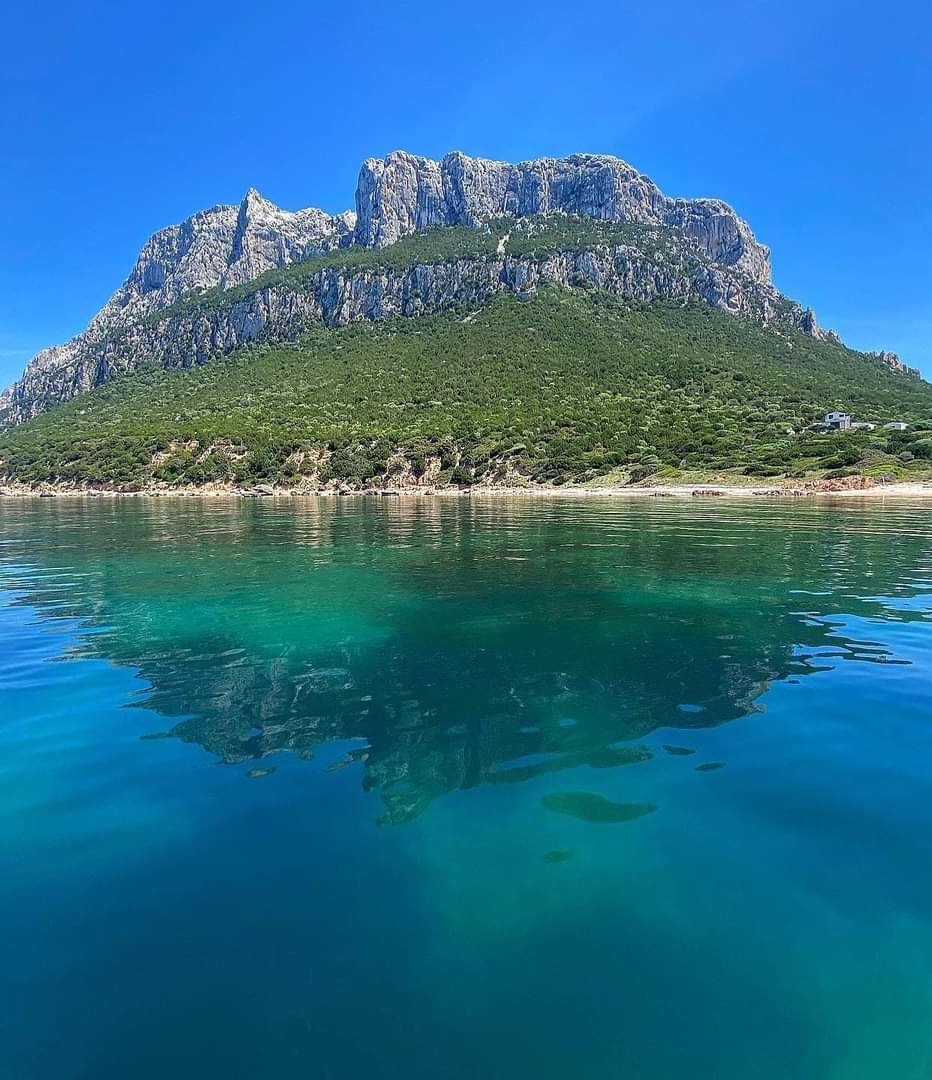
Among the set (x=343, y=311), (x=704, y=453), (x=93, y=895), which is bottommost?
(x=93, y=895)

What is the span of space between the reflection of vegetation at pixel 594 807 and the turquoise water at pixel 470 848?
2.0 inches

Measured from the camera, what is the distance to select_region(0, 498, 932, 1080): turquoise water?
4219 millimetres

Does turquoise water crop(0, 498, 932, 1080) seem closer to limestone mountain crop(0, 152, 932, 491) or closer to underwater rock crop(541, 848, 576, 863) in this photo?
underwater rock crop(541, 848, 576, 863)

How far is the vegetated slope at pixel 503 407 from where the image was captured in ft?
276

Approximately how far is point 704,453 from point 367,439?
2088 inches

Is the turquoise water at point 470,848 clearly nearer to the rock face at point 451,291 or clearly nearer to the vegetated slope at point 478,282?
the rock face at point 451,291

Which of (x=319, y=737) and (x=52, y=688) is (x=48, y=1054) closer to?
(x=319, y=737)

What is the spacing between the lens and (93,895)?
5.73 m

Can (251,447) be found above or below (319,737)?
above

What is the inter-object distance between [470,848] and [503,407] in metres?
113

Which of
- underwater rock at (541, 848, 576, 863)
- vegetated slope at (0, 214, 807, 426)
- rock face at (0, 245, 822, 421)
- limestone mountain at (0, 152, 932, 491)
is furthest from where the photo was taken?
vegetated slope at (0, 214, 807, 426)


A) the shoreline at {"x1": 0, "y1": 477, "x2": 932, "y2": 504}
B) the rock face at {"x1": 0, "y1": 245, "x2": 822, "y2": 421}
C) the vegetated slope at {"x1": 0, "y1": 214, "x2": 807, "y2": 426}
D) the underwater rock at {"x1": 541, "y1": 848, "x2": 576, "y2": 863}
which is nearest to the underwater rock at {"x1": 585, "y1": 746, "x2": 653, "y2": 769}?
the underwater rock at {"x1": 541, "y1": 848, "x2": 576, "y2": 863}

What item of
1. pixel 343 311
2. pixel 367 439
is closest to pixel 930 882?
pixel 367 439

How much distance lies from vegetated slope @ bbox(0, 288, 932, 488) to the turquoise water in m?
68.3
